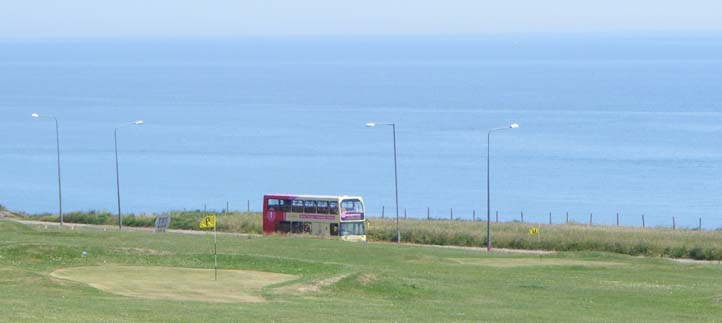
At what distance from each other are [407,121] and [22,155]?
185 ft

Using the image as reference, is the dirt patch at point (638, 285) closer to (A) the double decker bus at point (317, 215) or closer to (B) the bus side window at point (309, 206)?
(A) the double decker bus at point (317, 215)

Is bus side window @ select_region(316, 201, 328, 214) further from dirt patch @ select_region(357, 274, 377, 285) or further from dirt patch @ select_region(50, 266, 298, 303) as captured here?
dirt patch @ select_region(357, 274, 377, 285)

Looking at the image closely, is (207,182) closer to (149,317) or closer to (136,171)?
(136,171)

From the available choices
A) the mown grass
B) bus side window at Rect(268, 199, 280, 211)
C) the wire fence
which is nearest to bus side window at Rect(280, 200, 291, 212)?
bus side window at Rect(268, 199, 280, 211)

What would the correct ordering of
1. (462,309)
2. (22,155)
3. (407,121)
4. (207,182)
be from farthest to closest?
(407,121), (22,155), (207,182), (462,309)

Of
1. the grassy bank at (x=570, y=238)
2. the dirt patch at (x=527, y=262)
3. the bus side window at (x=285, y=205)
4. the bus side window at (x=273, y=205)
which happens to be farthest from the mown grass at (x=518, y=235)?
the dirt patch at (x=527, y=262)

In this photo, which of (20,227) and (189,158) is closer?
(20,227)

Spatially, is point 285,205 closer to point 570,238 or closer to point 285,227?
point 285,227

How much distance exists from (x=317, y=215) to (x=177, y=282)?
28573 mm

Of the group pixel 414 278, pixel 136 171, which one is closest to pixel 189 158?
pixel 136 171

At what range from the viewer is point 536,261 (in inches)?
1777

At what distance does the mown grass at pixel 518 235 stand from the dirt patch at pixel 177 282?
28.4 metres

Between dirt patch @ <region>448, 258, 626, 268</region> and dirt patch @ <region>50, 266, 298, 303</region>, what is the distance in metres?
11.5

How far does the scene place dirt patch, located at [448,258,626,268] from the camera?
43263 mm
